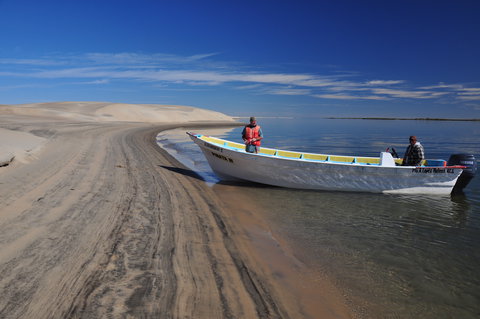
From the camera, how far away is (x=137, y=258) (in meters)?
4.71

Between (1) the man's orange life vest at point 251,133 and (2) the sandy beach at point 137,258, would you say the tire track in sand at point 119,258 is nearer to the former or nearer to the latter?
(2) the sandy beach at point 137,258

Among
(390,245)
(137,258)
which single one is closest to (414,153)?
(390,245)

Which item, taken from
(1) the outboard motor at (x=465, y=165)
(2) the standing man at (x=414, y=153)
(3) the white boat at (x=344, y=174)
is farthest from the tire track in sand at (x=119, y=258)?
(1) the outboard motor at (x=465, y=165)

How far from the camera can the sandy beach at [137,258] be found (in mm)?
3627

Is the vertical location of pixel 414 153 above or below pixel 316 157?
above

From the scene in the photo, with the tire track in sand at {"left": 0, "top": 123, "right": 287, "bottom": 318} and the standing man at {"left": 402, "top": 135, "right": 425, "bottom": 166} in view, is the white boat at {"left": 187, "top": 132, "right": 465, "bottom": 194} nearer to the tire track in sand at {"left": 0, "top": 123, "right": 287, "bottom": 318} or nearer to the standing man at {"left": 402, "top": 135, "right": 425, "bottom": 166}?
the standing man at {"left": 402, "top": 135, "right": 425, "bottom": 166}

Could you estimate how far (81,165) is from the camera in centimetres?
1127

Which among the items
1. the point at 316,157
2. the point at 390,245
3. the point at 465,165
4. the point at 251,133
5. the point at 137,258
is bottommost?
the point at 390,245

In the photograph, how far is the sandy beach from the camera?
3.63m

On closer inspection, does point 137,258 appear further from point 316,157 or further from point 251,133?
point 316,157

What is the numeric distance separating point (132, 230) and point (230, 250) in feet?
6.20

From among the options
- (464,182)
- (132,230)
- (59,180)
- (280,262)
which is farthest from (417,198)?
(59,180)

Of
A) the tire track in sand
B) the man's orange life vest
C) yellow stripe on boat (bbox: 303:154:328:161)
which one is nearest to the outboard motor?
yellow stripe on boat (bbox: 303:154:328:161)

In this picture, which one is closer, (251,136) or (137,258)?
(137,258)
